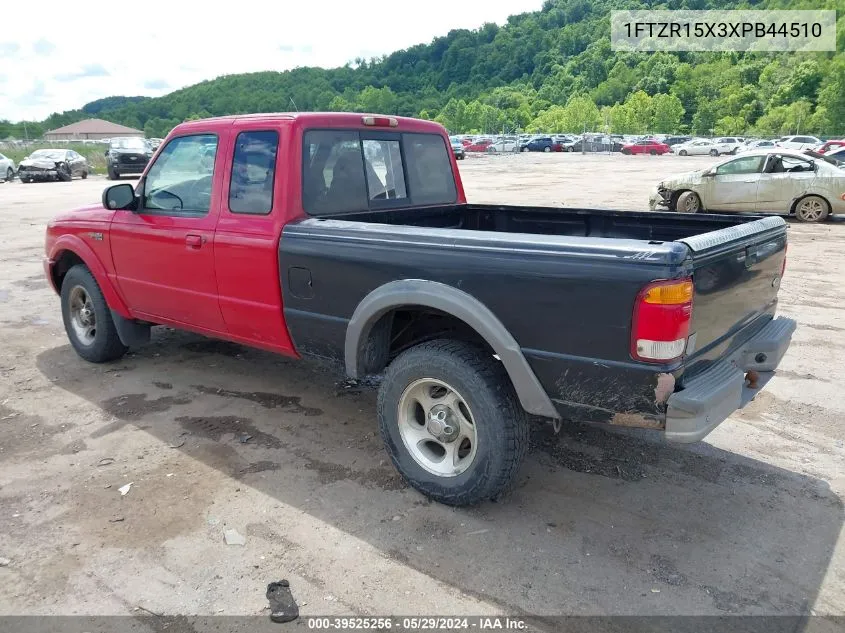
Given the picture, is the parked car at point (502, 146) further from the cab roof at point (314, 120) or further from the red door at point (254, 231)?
the red door at point (254, 231)

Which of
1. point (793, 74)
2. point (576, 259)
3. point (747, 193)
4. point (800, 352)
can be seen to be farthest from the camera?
point (793, 74)

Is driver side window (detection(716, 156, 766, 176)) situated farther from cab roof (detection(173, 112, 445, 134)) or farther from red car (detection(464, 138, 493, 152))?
red car (detection(464, 138, 493, 152))

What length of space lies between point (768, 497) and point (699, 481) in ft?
1.12

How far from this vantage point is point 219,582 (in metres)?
2.84

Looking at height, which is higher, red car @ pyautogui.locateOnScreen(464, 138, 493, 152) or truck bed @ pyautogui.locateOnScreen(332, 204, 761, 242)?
red car @ pyautogui.locateOnScreen(464, 138, 493, 152)

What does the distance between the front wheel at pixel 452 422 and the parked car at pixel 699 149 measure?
61.8m

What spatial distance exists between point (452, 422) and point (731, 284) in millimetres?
1503

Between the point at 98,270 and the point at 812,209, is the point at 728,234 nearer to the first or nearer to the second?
the point at 98,270

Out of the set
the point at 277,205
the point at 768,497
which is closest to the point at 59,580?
the point at 277,205

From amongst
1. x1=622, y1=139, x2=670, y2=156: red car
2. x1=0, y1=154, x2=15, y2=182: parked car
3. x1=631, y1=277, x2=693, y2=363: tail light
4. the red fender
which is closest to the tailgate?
x1=631, y1=277, x2=693, y2=363: tail light

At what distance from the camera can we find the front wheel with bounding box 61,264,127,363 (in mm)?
5336

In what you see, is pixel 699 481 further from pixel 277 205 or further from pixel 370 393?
pixel 277 205

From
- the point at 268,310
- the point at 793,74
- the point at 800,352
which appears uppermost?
the point at 793,74

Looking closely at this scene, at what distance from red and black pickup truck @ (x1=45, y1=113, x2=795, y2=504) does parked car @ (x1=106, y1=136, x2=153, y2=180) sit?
78.8 ft
